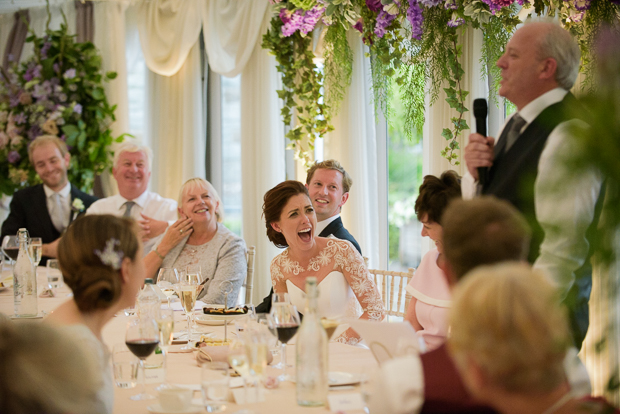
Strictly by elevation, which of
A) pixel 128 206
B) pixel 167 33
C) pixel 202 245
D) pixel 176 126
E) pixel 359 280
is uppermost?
pixel 167 33

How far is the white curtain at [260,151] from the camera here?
5.04 m

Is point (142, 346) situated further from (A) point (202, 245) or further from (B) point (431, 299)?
(A) point (202, 245)

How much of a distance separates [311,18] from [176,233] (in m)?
1.51

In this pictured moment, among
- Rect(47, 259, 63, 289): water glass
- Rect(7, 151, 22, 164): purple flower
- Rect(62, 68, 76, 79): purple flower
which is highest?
Rect(62, 68, 76, 79): purple flower

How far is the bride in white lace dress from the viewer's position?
116 inches

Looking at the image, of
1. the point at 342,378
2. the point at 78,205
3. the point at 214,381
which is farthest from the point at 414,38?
the point at 78,205

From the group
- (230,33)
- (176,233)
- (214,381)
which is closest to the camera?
(214,381)

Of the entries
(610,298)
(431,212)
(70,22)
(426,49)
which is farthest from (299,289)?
(70,22)

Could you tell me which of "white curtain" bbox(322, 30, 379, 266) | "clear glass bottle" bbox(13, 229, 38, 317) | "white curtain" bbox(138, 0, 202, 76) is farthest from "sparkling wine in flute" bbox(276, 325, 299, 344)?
"white curtain" bbox(138, 0, 202, 76)

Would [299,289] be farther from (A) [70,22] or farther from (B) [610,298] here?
(A) [70,22]

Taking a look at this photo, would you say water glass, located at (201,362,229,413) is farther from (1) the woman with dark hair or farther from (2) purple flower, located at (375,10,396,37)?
(2) purple flower, located at (375,10,396,37)

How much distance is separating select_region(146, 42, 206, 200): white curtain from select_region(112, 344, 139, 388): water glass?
13.1 feet

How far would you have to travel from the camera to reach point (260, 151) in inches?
200

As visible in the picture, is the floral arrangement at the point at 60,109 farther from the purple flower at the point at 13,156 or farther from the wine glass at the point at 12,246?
the wine glass at the point at 12,246
